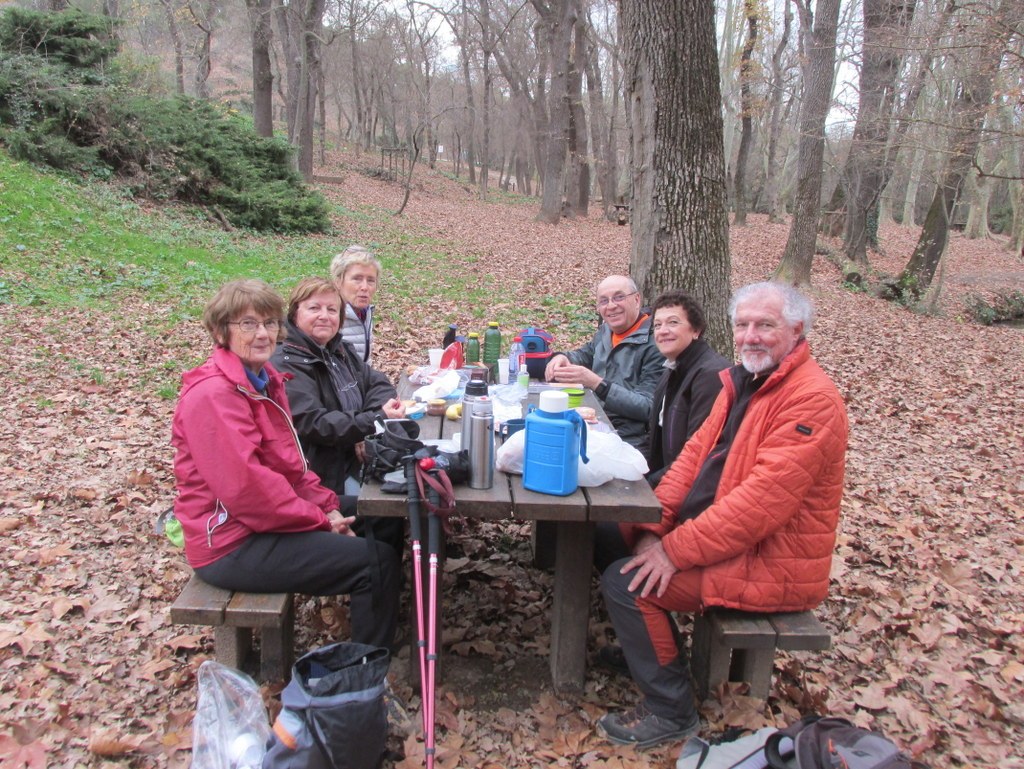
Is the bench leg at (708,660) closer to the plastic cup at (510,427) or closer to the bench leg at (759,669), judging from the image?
the bench leg at (759,669)

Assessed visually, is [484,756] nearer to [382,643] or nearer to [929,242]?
[382,643]

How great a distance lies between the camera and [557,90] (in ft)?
69.5

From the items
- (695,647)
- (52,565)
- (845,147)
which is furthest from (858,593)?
(845,147)

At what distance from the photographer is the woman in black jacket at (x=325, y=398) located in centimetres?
351

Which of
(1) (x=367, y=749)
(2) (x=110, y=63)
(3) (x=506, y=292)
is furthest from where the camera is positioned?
(2) (x=110, y=63)

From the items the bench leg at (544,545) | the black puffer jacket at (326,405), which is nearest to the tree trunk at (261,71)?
the black puffer jacket at (326,405)

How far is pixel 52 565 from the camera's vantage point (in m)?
3.80

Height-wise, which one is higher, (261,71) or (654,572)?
(261,71)

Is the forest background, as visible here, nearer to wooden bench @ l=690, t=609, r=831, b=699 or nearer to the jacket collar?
wooden bench @ l=690, t=609, r=831, b=699

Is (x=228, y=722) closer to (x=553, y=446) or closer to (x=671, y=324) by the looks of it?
(x=553, y=446)

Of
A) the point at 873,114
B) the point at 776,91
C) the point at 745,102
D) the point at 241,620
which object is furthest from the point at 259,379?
the point at 776,91

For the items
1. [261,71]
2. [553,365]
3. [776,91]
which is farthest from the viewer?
[776,91]

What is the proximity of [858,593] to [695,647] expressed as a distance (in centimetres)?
146

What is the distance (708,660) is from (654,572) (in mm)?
510
